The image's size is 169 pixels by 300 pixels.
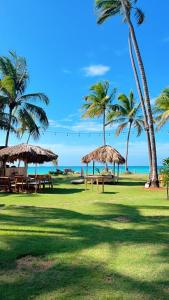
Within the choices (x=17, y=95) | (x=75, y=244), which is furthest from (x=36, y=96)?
(x=75, y=244)

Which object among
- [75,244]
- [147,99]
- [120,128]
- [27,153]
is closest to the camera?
[75,244]

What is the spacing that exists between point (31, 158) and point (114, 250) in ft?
48.6

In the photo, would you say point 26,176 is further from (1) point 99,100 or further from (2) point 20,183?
(1) point 99,100

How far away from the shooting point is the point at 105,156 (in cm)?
2539

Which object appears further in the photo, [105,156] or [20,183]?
[105,156]

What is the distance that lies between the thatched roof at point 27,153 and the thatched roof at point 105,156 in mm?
5617

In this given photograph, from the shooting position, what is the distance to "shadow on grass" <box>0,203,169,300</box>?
4105mm

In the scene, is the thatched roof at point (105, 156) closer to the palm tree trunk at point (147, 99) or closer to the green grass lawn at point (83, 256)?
the palm tree trunk at point (147, 99)

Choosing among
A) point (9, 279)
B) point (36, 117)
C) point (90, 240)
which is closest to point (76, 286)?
point (9, 279)

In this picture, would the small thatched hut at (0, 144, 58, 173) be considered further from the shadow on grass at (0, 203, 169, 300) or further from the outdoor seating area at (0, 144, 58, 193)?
the shadow on grass at (0, 203, 169, 300)

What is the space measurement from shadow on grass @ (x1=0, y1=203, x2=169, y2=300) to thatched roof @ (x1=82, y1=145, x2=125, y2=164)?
14055 mm

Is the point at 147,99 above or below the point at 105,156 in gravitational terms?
above

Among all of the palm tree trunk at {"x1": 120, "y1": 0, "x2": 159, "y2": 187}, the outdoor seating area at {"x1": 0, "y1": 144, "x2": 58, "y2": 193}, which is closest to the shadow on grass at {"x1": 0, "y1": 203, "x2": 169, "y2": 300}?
the outdoor seating area at {"x1": 0, "y1": 144, "x2": 58, "y2": 193}

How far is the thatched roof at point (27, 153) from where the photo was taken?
62.8ft
